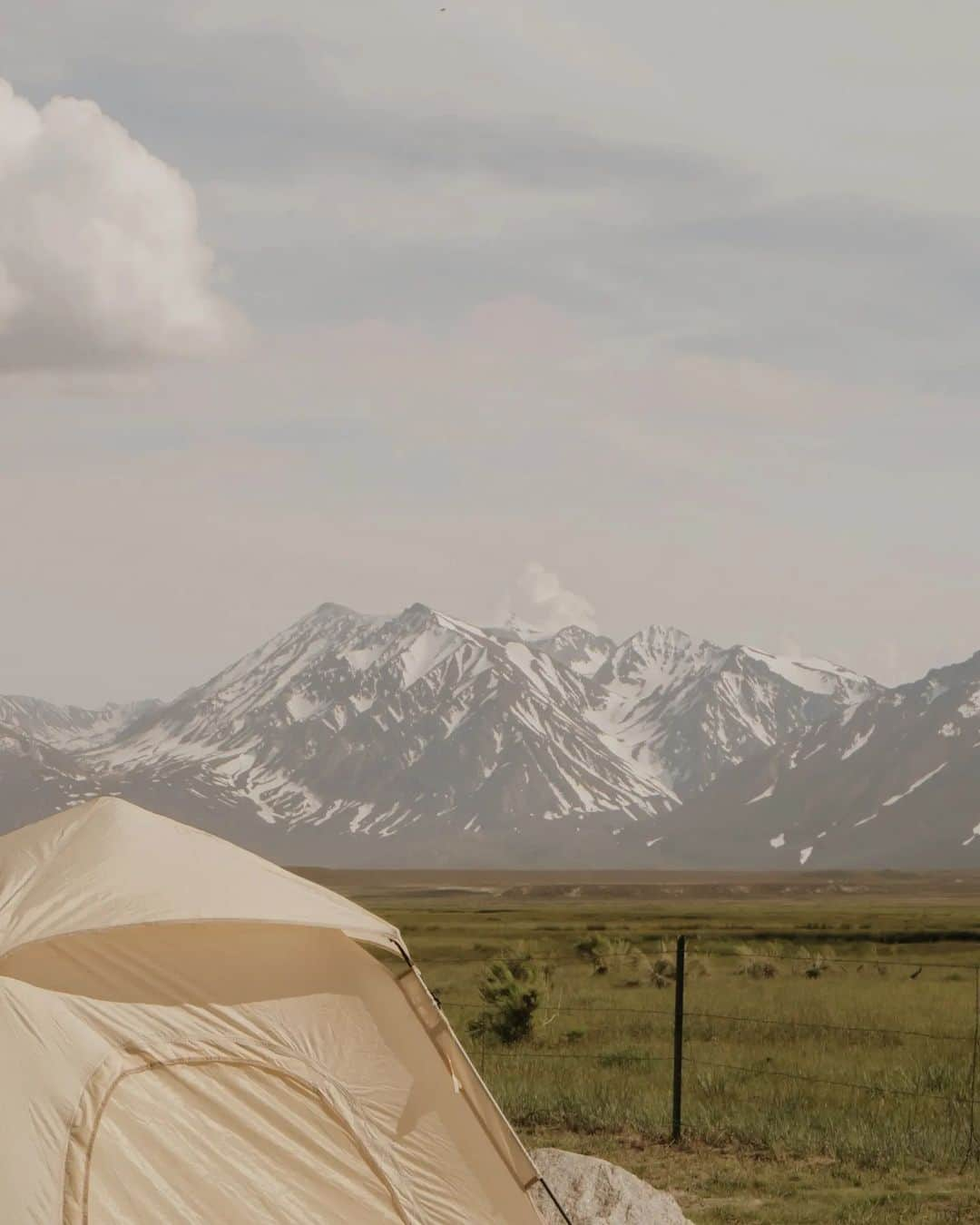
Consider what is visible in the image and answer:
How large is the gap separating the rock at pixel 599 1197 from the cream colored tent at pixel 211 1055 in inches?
37.5

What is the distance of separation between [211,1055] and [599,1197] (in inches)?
125

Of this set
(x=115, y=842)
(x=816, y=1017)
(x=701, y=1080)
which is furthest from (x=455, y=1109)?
(x=816, y=1017)

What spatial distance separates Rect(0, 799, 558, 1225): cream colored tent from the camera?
7.92m

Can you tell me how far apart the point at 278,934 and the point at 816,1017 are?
68.1 feet

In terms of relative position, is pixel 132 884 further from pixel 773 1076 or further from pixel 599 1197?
pixel 773 1076

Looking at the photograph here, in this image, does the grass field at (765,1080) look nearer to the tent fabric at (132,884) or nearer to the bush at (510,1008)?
the bush at (510,1008)

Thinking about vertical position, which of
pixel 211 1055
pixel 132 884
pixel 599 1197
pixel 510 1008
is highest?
pixel 510 1008

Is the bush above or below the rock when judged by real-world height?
above

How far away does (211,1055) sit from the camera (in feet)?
28.1

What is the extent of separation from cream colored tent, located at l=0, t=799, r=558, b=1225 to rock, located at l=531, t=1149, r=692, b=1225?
3.13ft

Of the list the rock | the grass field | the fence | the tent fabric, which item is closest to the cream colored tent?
the tent fabric

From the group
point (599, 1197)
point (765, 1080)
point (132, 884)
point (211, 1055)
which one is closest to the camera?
point (211, 1055)

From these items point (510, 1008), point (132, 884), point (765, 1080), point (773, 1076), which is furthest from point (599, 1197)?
point (510, 1008)

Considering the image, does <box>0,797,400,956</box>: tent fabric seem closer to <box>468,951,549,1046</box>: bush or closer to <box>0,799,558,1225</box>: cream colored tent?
<box>0,799,558,1225</box>: cream colored tent
